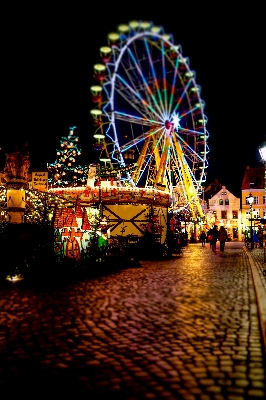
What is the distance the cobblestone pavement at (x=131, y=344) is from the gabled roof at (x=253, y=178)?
67899mm

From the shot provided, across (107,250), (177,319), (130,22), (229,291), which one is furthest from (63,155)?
(177,319)

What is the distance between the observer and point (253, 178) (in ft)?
253

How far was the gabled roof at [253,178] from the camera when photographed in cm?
7631

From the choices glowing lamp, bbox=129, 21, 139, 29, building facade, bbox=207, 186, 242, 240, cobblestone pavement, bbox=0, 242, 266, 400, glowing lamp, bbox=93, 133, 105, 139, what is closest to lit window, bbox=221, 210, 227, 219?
building facade, bbox=207, 186, 242, 240

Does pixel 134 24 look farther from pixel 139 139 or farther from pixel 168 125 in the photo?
pixel 139 139

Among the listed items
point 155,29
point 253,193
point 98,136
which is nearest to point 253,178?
point 253,193

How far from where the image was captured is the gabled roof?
7631 cm

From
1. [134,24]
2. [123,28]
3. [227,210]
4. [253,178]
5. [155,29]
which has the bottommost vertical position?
[227,210]

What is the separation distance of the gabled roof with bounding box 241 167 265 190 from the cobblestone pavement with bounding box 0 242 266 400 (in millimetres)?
67899

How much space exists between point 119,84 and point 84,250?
12787mm

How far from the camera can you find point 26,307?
341 inches

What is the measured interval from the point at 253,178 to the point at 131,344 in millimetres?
74258

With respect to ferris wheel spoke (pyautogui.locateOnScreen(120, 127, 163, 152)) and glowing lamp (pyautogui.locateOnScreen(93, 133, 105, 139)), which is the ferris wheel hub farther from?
glowing lamp (pyautogui.locateOnScreen(93, 133, 105, 139))

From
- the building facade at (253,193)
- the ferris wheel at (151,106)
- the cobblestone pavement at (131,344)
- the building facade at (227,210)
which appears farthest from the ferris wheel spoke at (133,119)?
the building facade at (227,210)
